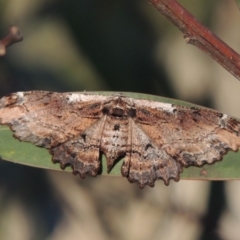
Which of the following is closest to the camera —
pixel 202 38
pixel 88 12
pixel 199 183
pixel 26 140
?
pixel 202 38

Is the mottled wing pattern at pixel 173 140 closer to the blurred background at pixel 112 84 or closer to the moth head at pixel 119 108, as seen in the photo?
the moth head at pixel 119 108

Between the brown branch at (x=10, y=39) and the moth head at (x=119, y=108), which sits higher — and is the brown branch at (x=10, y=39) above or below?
above

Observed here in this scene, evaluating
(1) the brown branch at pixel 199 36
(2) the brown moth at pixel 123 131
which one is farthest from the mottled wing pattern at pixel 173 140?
(1) the brown branch at pixel 199 36

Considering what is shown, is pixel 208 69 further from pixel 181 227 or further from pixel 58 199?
pixel 58 199

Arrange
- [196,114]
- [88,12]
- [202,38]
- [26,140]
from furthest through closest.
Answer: [88,12]
[196,114]
[26,140]
[202,38]

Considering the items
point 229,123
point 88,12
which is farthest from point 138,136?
point 88,12

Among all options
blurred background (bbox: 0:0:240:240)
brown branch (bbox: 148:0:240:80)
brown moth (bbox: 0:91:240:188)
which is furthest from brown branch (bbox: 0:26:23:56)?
blurred background (bbox: 0:0:240:240)

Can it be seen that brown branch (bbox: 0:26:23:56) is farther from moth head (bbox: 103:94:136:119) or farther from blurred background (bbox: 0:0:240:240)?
blurred background (bbox: 0:0:240:240)
